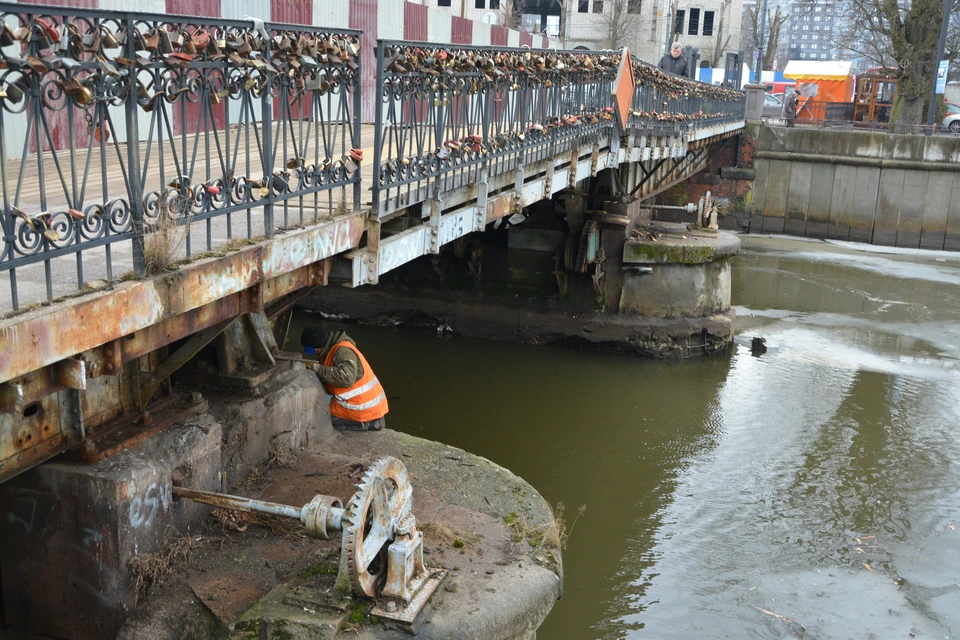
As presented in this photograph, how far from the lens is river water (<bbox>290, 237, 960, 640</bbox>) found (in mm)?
8609

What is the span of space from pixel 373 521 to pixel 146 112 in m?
2.65

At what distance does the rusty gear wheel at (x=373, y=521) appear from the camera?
16.8 feet

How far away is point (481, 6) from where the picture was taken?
53.7m

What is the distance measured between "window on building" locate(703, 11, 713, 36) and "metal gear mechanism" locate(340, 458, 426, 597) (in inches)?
2297

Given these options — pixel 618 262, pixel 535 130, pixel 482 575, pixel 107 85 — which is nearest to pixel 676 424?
pixel 618 262

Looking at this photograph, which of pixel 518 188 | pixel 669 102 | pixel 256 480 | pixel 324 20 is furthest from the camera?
pixel 669 102

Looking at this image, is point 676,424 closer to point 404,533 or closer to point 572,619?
point 572,619

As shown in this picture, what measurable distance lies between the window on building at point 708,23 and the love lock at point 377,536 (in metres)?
58.4

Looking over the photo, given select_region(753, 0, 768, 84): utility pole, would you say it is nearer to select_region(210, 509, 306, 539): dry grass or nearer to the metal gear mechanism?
select_region(210, 509, 306, 539): dry grass

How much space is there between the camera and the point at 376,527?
5.32 metres

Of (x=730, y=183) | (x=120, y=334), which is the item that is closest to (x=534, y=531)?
(x=120, y=334)

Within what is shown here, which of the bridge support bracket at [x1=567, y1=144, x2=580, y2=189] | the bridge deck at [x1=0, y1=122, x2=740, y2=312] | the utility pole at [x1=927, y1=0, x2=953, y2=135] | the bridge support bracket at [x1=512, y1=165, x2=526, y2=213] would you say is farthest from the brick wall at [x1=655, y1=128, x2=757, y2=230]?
the bridge deck at [x1=0, y1=122, x2=740, y2=312]

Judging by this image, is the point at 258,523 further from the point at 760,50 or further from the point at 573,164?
the point at 760,50

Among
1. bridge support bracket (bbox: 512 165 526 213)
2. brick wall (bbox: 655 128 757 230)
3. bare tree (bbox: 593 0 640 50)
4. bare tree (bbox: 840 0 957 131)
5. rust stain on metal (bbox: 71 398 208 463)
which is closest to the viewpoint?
rust stain on metal (bbox: 71 398 208 463)
